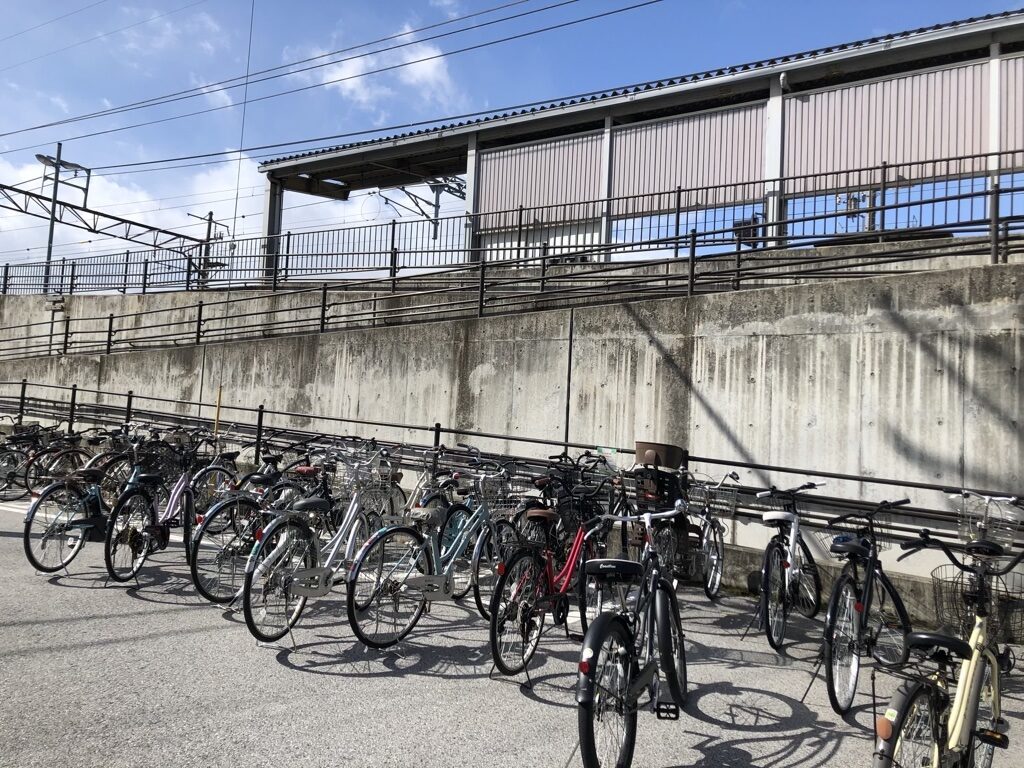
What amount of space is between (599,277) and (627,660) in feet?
32.6

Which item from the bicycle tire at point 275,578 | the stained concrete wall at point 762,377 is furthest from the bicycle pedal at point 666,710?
the stained concrete wall at point 762,377

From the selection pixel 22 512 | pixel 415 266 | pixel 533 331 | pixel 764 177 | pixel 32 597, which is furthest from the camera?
pixel 415 266

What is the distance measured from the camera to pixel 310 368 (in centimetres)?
1370

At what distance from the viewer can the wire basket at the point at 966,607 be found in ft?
16.0

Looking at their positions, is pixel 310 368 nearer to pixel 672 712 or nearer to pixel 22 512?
pixel 22 512

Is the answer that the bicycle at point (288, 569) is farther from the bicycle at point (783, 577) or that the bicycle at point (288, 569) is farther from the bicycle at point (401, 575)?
the bicycle at point (783, 577)

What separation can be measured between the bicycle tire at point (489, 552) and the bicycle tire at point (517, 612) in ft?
2.80

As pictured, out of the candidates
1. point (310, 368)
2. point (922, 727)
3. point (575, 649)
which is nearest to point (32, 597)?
point (575, 649)

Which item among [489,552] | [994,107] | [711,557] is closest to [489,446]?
[711,557]

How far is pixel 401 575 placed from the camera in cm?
538

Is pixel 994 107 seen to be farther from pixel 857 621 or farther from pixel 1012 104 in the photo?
pixel 857 621

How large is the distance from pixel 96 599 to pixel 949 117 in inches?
580

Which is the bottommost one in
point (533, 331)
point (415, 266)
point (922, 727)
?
point (922, 727)

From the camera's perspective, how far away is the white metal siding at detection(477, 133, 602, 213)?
17.0 m
